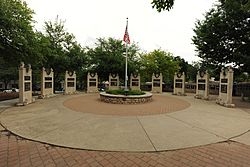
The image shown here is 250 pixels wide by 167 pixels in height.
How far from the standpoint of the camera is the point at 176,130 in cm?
631

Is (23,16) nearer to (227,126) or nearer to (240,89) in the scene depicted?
(227,126)

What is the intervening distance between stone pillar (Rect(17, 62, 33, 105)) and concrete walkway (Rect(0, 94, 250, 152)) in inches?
152

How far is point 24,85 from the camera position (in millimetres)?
11742

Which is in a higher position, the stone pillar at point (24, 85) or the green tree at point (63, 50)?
the green tree at point (63, 50)

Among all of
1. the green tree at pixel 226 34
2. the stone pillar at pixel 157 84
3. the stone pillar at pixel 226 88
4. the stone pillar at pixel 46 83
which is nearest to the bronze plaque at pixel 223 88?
the stone pillar at pixel 226 88

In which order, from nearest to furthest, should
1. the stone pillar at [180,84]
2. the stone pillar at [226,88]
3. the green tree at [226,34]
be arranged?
the stone pillar at [226,88]
the green tree at [226,34]
the stone pillar at [180,84]

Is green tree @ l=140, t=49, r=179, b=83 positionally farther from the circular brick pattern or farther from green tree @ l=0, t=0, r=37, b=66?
green tree @ l=0, t=0, r=37, b=66

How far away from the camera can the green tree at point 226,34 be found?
45.5ft

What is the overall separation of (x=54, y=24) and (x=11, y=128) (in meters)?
17.3

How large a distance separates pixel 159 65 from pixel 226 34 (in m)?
13.0

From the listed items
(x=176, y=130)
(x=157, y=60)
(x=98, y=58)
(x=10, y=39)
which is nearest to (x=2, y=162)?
(x=176, y=130)

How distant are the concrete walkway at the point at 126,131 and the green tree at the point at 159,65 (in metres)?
18.8

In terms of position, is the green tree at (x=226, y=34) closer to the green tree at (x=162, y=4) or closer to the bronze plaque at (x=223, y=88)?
the bronze plaque at (x=223, y=88)

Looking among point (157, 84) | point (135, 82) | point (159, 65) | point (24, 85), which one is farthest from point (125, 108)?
point (159, 65)
